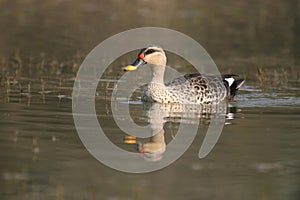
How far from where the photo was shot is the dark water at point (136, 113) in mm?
8367

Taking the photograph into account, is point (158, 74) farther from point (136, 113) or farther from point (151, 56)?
point (136, 113)

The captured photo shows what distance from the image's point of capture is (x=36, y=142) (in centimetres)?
1024

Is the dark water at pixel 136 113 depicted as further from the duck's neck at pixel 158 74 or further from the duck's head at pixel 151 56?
the duck's head at pixel 151 56

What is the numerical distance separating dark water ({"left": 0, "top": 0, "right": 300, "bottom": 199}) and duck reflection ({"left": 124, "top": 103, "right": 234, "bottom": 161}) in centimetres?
10

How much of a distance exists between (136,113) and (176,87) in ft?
5.36

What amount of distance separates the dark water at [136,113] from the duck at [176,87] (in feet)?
1.27

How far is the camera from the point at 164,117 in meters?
12.7

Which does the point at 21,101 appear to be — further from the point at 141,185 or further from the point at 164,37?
the point at 164,37

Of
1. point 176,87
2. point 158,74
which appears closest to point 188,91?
point 176,87

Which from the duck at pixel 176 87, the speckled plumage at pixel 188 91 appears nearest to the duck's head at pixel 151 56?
the duck at pixel 176 87

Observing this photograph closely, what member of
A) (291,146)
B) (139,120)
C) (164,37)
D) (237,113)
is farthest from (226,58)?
(291,146)

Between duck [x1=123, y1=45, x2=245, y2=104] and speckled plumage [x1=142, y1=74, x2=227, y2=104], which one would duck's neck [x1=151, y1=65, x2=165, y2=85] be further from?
speckled plumage [x1=142, y1=74, x2=227, y2=104]

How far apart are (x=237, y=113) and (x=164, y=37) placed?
10.4 meters

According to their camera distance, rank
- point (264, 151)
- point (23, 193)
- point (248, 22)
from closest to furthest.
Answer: point (23, 193)
point (264, 151)
point (248, 22)
